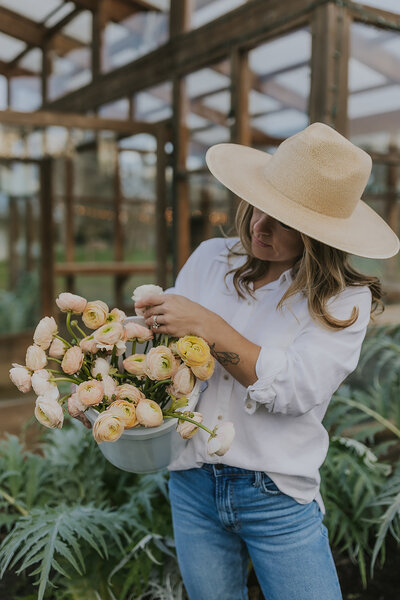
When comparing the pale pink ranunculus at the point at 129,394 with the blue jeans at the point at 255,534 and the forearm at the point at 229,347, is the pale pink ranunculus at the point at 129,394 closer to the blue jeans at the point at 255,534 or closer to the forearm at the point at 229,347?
the forearm at the point at 229,347

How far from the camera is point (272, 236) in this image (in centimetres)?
123

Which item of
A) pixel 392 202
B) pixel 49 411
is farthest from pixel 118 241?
pixel 49 411

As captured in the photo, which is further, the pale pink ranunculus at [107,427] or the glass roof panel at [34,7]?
the glass roof panel at [34,7]

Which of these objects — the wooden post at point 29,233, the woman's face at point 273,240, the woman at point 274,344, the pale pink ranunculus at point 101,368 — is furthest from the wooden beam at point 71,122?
the pale pink ranunculus at point 101,368

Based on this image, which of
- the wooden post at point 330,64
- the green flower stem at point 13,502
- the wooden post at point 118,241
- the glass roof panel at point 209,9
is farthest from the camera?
the wooden post at point 118,241

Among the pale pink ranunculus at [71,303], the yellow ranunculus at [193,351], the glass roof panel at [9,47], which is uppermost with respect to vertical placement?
the glass roof panel at [9,47]

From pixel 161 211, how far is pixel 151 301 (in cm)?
295

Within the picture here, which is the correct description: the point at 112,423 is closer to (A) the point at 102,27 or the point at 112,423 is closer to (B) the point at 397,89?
(B) the point at 397,89

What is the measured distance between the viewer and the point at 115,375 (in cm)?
114

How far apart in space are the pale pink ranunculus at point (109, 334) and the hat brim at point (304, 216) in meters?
0.37

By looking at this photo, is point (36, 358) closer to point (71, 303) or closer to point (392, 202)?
point (71, 303)

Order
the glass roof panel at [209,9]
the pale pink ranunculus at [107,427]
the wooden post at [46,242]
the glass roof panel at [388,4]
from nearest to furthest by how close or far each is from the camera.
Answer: the pale pink ranunculus at [107,427], the glass roof panel at [388,4], the glass roof panel at [209,9], the wooden post at [46,242]

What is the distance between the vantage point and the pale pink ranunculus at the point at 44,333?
1105mm

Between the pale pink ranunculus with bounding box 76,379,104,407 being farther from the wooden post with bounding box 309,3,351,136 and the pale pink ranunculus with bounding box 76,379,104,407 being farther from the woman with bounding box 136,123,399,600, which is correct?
the wooden post with bounding box 309,3,351,136
